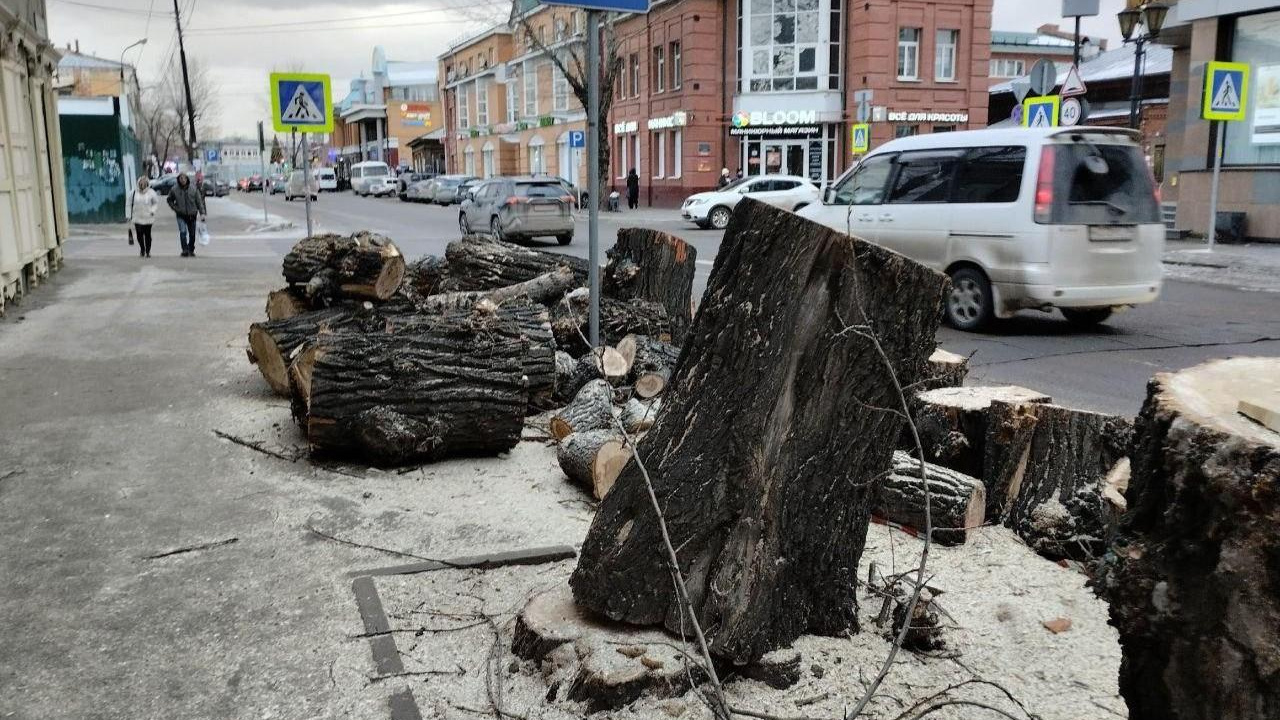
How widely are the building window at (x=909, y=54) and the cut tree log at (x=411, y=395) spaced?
34.7 m

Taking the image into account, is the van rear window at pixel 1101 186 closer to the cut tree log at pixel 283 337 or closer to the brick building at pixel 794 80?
the cut tree log at pixel 283 337

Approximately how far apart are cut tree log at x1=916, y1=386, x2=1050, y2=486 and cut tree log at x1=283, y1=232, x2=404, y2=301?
13.8 ft

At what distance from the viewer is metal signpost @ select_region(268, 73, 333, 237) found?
13.5 m

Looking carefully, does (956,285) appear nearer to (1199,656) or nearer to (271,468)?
(271,468)

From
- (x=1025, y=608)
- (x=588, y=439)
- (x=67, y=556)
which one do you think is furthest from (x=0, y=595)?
(x=1025, y=608)

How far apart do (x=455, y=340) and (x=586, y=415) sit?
86cm

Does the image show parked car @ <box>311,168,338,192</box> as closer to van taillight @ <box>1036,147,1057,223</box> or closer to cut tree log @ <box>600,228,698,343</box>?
cut tree log @ <box>600,228,698,343</box>

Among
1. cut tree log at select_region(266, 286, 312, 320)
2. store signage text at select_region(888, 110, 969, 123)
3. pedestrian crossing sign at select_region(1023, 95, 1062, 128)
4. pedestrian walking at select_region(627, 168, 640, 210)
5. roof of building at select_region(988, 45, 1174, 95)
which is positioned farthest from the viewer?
pedestrian walking at select_region(627, 168, 640, 210)

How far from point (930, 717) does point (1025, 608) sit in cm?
95

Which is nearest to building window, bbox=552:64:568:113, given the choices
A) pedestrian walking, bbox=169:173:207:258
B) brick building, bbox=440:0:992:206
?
brick building, bbox=440:0:992:206

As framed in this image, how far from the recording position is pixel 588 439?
5.07 m

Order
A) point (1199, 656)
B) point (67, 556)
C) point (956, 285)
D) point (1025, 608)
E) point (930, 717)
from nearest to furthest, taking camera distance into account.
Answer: point (1199, 656) → point (930, 717) → point (1025, 608) → point (67, 556) → point (956, 285)

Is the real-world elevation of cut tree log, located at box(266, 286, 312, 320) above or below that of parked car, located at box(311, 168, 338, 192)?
below

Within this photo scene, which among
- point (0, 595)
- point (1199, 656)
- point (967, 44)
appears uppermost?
point (967, 44)
